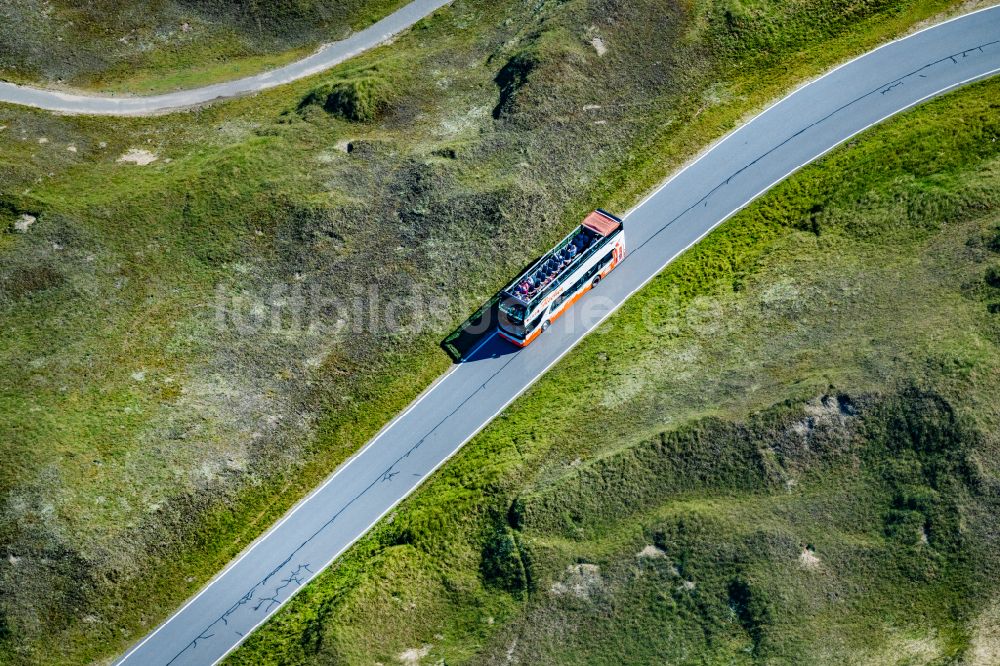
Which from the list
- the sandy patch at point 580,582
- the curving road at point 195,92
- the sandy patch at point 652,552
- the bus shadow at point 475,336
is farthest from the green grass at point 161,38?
the sandy patch at point 652,552

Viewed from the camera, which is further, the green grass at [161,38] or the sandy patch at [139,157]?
the green grass at [161,38]

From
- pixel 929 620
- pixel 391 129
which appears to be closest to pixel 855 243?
pixel 929 620

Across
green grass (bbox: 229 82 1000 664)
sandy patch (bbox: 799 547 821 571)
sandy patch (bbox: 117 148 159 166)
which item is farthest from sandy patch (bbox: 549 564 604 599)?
sandy patch (bbox: 117 148 159 166)

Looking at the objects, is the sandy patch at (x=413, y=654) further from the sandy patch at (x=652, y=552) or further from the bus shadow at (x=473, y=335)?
the bus shadow at (x=473, y=335)

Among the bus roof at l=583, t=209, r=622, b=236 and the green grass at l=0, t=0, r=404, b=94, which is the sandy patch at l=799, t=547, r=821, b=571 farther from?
the green grass at l=0, t=0, r=404, b=94

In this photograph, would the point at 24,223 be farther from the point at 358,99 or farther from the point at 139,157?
the point at 358,99

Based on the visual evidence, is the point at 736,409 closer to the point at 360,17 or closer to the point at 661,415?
the point at 661,415
